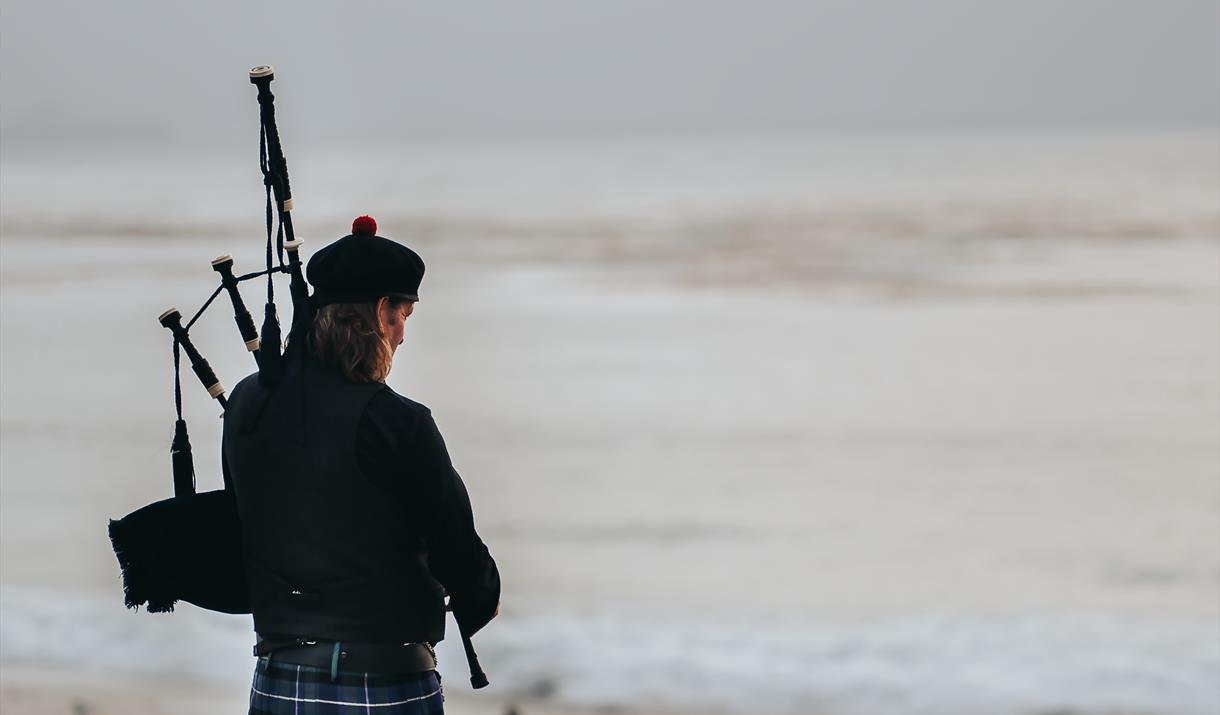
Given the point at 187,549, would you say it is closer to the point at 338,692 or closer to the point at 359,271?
the point at 338,692

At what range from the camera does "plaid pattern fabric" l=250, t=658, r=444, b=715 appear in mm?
1969

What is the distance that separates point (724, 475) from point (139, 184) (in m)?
61.2

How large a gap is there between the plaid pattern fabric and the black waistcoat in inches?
2.5

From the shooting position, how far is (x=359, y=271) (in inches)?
75.2

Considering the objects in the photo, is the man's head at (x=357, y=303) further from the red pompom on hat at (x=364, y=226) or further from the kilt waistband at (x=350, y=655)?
the kilt waistband at (x=350, y=655)

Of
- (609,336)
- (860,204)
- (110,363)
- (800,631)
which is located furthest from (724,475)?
(860,204)

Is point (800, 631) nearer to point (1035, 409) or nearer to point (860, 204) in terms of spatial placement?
point (1035, 409)

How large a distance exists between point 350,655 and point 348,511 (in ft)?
0.72

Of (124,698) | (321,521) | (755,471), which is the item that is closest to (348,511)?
(321,521)

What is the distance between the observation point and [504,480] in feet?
27.7

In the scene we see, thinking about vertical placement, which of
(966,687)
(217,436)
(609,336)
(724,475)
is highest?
(609,336)

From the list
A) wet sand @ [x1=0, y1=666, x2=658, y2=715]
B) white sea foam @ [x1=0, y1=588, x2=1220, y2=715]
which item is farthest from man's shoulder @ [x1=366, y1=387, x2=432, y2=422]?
white sea foam @ [x1=0, y1=588, x2=1220, y2=715]

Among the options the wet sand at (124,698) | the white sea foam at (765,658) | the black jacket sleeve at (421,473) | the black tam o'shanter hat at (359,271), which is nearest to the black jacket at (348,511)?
the black jacket sleeve at (421,473)

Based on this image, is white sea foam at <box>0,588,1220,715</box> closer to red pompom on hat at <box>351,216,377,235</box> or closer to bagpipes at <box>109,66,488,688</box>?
bagpipes at <box>109,66,488,688</box>
